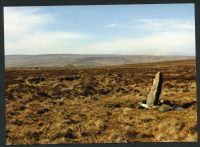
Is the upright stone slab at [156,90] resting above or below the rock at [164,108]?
above

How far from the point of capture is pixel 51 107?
630 inches

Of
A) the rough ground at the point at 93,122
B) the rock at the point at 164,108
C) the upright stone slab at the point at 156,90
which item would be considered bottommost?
the rough ground at the point at 93,122

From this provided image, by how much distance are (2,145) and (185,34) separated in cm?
4238

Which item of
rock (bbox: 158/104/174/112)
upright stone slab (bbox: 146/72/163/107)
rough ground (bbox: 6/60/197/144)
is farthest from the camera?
rock (bbox: 158/104/174/112)

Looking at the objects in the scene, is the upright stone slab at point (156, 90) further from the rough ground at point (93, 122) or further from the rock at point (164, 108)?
the rough ground at point (93, 122)

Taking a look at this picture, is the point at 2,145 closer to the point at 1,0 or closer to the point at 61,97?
the point at 1,0

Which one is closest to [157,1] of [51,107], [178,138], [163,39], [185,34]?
[178,138]

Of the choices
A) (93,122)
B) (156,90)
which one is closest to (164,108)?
(156,90)

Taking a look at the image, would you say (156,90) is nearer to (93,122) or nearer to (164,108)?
(164,108)

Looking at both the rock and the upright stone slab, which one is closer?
the upright stone slab

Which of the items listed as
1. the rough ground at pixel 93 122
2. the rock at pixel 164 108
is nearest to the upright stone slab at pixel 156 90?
the rock at pixel 164 108

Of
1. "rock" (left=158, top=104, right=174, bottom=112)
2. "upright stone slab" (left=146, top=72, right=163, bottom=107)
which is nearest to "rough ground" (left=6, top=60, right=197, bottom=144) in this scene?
"rock" (left=158, top=104, right=174, bottom=112)

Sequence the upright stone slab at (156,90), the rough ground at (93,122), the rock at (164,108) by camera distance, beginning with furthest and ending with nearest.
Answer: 1. the rock at (164,108)
2. the upright stone slab at (156,90)
3. the rough ground at (93,122)

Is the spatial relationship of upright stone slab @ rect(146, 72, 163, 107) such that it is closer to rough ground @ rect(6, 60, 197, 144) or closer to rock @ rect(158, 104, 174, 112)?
rock @ rect(158, 104, 174, 112)
